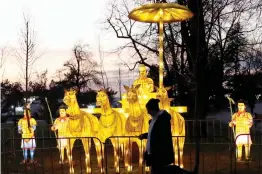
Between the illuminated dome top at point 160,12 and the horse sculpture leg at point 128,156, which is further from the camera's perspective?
the horse sculpture leg at point 128,156


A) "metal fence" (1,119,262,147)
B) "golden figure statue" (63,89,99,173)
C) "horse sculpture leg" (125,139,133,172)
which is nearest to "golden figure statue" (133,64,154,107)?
"horse sculpture leg" (125,139,133,172)

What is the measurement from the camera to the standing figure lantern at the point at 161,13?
10.2 m

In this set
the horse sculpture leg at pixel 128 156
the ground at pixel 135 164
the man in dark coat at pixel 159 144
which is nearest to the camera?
the man in dark coat at pixel 159 144

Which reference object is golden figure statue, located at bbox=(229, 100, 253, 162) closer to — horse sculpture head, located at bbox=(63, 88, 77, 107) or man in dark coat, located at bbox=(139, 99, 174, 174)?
horse sculpture head, located at bbox=(63, 88, 77, 107)

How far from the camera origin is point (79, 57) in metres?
27.6

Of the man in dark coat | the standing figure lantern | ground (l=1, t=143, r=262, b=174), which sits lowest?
ground (l=1, t=143, r=262, b=174)

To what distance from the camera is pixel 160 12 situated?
10.8m

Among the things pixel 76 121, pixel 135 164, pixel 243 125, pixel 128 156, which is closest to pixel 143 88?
pixel 128 156

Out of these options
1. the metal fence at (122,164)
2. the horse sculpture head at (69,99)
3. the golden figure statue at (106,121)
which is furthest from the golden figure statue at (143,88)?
the horse sculpture head at (69,99)

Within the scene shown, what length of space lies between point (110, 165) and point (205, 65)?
363 inches

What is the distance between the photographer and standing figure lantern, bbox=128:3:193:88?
1016 cm

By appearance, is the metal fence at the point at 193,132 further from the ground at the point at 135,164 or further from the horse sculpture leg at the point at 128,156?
the horse sculpture leg at the point at 128,156

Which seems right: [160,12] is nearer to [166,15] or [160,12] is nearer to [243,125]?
[166,15]

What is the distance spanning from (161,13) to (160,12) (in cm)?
7
